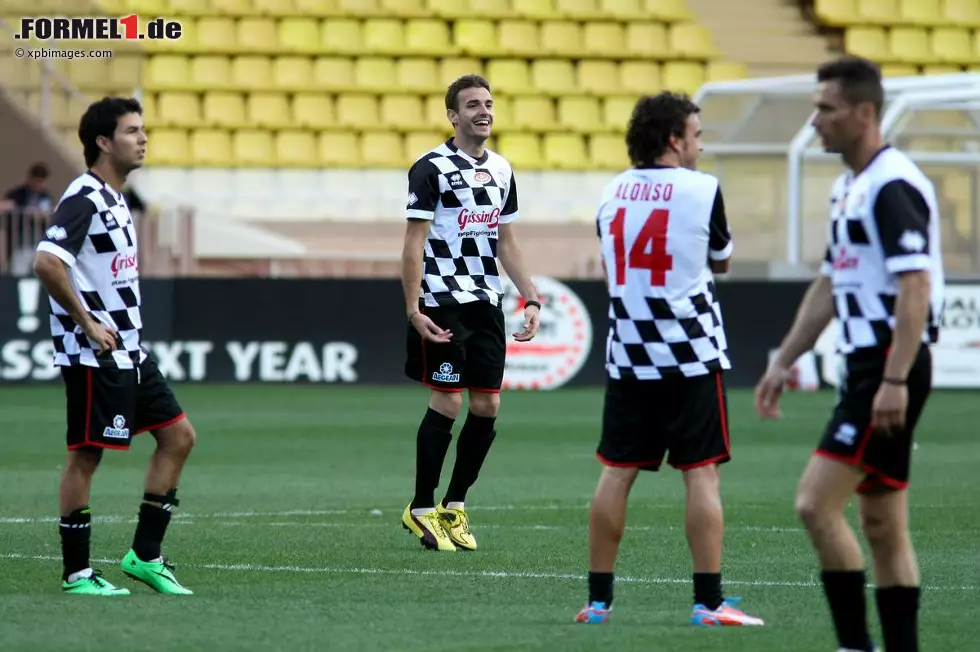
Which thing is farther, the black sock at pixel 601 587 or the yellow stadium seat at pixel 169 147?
the yellow stadium seat at pixel 169 147

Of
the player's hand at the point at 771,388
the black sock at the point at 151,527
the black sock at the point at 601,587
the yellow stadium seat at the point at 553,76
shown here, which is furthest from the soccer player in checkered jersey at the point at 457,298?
the yellow stadium seat at the point at 553,76

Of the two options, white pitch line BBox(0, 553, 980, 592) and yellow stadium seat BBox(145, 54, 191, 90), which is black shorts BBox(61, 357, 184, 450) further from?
yellow stadium seat BBox(145, 54, 191, 90)

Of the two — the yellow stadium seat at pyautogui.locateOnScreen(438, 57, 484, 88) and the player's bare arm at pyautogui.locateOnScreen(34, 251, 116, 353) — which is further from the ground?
the yellow stadium seat at pyautogui.locateOnScreen(438, 57, 484, 88)

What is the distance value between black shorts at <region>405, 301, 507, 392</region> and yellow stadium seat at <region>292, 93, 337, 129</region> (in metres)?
15.1

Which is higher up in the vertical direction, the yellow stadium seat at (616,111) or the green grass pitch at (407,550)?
the yellow stadium seat at (616,111)

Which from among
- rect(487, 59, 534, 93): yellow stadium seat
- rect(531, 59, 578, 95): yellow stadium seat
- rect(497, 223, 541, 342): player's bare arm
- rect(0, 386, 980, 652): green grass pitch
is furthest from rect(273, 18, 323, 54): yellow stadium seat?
rect(497, 223, 541, 342): player's bare arm

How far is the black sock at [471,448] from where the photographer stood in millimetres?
8141

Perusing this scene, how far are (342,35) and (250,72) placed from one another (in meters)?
1.30

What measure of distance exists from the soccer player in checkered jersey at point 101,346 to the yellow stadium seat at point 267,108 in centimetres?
1648

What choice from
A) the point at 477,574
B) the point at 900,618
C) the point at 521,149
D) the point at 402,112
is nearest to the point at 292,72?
the point at 402,112

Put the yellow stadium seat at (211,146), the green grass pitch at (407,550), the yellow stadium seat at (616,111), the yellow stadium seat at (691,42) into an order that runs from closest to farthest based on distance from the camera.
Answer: the green grass pitch at (407,550) < the yellow stadium seat at (211,146) < the yellow stadium seat at (616,111) < the yellow stadium seat at (691,42)

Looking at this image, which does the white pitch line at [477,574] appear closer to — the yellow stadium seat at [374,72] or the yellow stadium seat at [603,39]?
the yellow stadium seat at [374,72]

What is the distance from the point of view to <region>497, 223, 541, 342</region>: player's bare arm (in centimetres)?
807

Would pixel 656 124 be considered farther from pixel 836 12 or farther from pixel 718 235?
pixel 836 12
